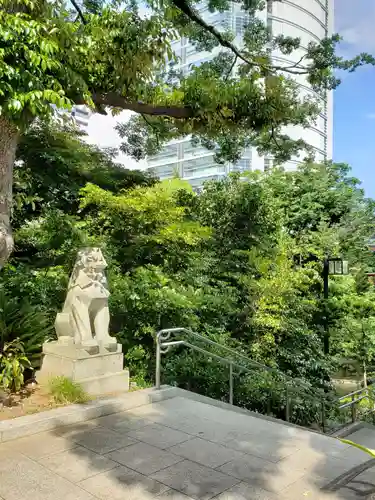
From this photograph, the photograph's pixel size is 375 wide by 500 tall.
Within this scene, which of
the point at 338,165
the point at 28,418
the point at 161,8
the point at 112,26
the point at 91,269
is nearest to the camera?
the point at 28,418

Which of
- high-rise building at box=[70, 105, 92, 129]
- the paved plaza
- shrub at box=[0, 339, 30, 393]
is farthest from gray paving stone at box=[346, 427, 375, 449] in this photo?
high-rise building at box=[70, 105, 92, 129]

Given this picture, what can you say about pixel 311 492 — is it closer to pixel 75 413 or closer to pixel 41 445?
pixel 41 445

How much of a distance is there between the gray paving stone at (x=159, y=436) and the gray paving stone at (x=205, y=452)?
11 centimetres

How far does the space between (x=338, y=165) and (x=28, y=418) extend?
528 inches

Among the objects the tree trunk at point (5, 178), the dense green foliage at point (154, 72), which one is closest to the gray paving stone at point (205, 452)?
the tree trunk at point (5, 178)

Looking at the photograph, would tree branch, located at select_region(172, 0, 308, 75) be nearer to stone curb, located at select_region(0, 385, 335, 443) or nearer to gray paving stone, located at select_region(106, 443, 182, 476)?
stone curb, located at select_region(0, 385, 335, 443)

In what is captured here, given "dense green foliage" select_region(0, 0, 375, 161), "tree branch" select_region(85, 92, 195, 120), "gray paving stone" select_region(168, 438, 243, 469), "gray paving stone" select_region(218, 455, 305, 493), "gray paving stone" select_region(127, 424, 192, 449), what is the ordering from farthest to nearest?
1. "tree branch" select_region(85, 92, 195, 120)
2. "gray paving stone" select_region(127, 424, 192, 449)
3. "gray paving stone" select_region(168, 438, 243, 469)
4. "dense green foliage" select_region(0, 0, 375, 161)
5. "gray paving stone" select_region(218, 455, 305, 493)

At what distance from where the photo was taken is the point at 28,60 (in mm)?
3680

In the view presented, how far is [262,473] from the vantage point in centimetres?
369

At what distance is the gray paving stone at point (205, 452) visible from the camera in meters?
3.91

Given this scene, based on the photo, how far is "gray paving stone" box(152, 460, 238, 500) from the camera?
3338mm

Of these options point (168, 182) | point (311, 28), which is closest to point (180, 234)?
point (168, 182)

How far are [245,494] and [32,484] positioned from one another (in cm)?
166

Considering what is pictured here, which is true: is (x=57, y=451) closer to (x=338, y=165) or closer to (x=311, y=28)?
(x=338, y=165)
